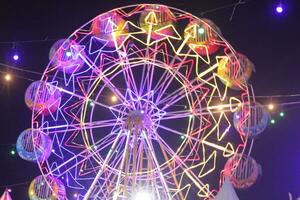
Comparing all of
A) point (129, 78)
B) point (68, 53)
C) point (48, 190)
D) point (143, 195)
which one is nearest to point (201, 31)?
point (129, 78)

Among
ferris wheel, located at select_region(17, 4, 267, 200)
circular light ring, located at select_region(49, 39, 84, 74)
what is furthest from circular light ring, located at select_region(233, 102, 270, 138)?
circular light ring, located at select_region(49, 39, 84, 74)

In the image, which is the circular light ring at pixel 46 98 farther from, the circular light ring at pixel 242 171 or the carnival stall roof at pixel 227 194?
the carnival stall roof at pixel 227 194

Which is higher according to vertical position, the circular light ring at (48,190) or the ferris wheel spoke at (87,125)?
the ferris wheel spoke at (87,125)

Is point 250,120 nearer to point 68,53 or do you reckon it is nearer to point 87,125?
point 87,125

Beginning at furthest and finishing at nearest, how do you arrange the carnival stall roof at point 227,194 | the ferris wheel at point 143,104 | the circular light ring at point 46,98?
the circular light ring at point 46,98, the ferris wheel at point 143,104, the carnival stall roof at point 227,194

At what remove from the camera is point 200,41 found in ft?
20.2

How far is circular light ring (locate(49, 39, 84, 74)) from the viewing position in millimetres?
6281

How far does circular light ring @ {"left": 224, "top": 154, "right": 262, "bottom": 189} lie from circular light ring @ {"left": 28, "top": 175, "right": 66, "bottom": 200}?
6.57ft

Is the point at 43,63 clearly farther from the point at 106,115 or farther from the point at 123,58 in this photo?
the point at 123,58

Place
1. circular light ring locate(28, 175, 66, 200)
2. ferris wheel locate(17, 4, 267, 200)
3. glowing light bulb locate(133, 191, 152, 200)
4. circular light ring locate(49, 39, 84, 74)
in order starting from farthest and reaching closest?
circular light ring locate(28, 175, 66, 200) < circular light ring locate(49, 39, 84, 74) < glowing light bulb locate(133, 191, 152, 200) < ferris wheel locate(17, 4, 267, 200)

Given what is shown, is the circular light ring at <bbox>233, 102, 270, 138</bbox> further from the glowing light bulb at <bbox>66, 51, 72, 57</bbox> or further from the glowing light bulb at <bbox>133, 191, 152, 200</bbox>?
the glowing light bulb at <bbox>66, 51, 72, 57</bbox>

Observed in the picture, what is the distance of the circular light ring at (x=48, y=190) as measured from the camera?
655cm

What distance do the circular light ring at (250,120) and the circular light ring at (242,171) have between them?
0.95 ft

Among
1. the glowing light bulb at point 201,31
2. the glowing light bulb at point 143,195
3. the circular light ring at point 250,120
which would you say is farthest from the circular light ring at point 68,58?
the circular light ring at point 250,120
